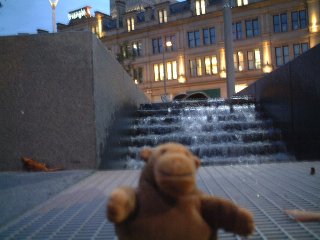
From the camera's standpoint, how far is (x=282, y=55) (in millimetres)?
39781

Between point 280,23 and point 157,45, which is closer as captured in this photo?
point 280,23

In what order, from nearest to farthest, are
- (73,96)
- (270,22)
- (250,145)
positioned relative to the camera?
1. (73,96)
2. (250,145)
3. (270,22)

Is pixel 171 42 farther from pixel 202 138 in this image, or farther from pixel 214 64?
pixel 202 138

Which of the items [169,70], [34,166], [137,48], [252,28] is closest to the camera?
[34,166]

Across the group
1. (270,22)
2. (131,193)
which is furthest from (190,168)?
(270,22)

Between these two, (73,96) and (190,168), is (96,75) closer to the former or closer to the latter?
(73,96)

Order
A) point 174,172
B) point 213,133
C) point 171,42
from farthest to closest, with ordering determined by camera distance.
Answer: point 171,42, point 213,133, point 174,172

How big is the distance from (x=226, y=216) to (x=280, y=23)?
42.6m

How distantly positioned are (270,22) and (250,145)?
37450 mm

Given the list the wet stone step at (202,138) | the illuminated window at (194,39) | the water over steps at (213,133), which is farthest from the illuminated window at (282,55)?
the wet stone step at (202,138)

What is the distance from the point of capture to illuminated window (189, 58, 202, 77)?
44.6 m

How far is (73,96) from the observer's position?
5242 millimetres

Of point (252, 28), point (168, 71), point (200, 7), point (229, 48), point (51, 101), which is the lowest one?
point (51, 101)

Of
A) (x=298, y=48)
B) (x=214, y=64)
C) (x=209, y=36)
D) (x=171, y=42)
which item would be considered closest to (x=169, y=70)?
(x=171, y=42)
